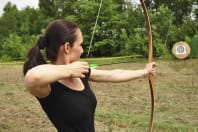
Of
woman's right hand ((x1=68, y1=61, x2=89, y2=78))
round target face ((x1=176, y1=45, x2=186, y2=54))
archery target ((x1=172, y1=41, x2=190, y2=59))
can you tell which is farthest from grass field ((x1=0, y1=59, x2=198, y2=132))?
round target face ((x1=176, y1=45, x2=186, y2=54))

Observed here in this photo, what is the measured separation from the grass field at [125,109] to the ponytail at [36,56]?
2572 millimetres

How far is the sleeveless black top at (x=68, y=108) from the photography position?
50.9 inches

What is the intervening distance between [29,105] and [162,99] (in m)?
1.89

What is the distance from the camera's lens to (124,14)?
493 inches

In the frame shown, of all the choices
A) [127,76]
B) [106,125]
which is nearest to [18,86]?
[106,125]

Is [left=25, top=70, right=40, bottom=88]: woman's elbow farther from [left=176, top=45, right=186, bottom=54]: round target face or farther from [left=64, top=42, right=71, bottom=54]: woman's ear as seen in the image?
[left=176, top=45, right=186, bottom=54]: round target face

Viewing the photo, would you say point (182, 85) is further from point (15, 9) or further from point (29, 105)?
point (15, 9)

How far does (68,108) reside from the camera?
51.1 inches

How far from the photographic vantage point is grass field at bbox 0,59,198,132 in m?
3.94

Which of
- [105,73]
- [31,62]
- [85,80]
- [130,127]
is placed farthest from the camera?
[130,127]

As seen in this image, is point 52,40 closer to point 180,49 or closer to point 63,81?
point 63,81

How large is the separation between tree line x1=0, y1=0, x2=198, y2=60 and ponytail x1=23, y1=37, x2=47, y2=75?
21.8ft

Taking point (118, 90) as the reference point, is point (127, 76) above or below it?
above

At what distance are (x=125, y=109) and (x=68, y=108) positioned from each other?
360cm
